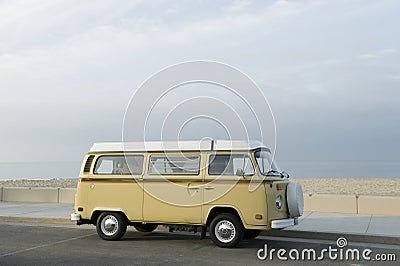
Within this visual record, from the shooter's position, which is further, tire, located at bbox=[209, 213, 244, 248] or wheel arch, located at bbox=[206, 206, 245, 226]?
wheel arch, located at bbox=[206, 206, 245, 226]

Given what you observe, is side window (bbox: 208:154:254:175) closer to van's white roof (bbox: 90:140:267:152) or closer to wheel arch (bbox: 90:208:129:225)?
van's white roof (bbox: 90:140:267:152)

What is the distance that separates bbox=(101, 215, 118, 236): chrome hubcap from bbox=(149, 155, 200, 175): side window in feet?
5.10

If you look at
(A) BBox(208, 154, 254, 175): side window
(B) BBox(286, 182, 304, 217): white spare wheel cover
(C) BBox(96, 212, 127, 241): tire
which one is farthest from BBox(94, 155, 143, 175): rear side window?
(B) BBox(286, 182, 304, 217): white spare wheel cover

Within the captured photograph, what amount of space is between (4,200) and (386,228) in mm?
15555

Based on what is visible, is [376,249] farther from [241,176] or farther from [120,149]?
[120,149]

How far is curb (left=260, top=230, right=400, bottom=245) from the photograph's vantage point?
465 inches

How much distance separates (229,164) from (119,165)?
9.43ft

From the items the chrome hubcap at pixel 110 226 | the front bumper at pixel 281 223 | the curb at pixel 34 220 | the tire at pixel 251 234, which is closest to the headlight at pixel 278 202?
the front bumper at pixel 281 223

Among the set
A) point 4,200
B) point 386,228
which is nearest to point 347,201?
point 386,228

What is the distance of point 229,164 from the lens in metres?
11.4

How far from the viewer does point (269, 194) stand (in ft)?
35.9

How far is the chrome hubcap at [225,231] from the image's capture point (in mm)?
11227

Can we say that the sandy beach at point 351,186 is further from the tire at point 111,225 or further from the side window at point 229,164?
the tire at point 111,225

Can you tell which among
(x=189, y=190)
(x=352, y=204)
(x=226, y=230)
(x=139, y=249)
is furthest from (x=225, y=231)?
(x=352, y=204)
